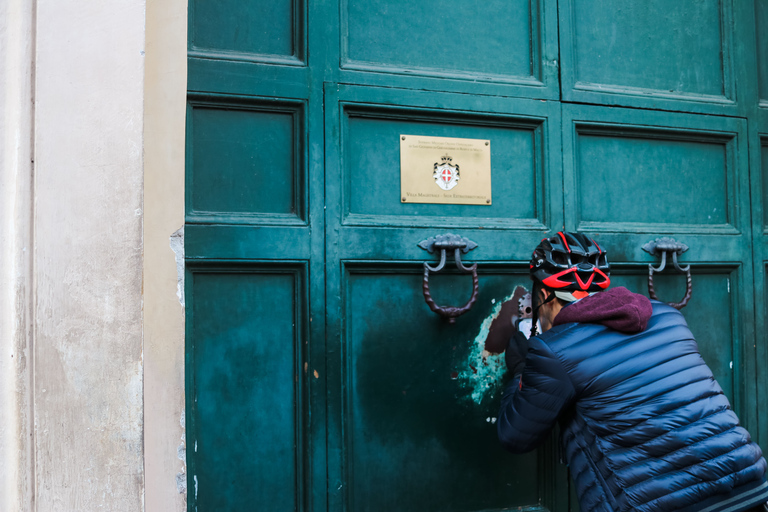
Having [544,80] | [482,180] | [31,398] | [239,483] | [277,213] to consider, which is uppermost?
[544,80]

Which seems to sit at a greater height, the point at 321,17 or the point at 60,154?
the point at 321,17

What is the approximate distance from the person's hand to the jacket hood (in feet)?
0.91

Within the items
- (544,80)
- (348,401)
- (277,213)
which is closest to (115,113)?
(277,213)

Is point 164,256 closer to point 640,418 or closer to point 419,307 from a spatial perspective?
point 419,307

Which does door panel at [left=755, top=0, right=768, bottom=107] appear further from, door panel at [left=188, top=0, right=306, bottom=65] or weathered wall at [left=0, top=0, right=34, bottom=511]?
weathered wall at [left=0, top=0, right=34, bottom=511]

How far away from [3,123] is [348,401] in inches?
46.6

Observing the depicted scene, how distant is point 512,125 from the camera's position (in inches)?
81.7

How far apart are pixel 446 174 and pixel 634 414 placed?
0.94 meters

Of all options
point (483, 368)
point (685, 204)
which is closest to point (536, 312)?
point (483, 368)

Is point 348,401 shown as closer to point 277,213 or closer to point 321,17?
point 277,213

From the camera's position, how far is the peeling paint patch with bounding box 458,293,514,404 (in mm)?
2014

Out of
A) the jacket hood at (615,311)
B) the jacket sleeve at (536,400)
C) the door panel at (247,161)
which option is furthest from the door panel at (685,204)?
the door panel at (247,161)

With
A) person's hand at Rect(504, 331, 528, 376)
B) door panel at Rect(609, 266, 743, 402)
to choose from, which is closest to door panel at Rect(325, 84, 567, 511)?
person's hand at Rect(504, 331, 528, 376)

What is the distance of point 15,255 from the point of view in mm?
1354
